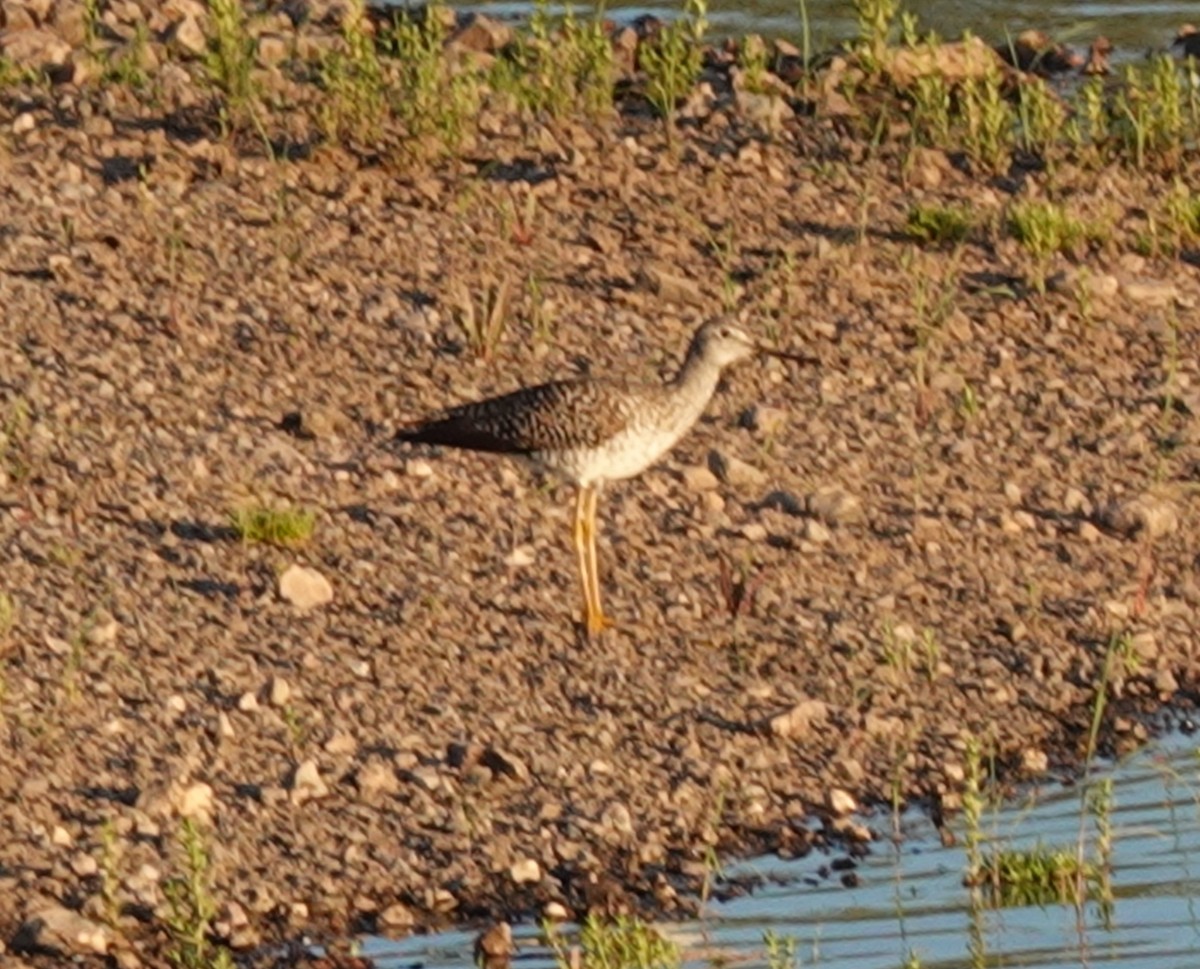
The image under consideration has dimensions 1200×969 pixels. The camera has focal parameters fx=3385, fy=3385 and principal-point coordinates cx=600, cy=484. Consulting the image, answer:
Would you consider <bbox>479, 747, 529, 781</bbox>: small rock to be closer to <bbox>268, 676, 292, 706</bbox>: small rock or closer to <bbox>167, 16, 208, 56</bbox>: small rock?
<bbox>268, 676, 292, 706</bbox>: small rock

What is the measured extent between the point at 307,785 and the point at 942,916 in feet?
5.97

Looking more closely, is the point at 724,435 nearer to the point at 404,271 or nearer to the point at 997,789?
the point at 404,271

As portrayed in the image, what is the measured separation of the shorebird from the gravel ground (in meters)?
0.32

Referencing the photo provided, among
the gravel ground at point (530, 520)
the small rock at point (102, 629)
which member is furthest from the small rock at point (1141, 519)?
the small rock at point (102, 629)

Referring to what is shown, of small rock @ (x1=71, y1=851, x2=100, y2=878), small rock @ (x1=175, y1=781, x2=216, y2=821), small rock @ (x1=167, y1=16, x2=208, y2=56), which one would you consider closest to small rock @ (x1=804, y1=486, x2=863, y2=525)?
small rock @ (x1=175, y1=781, x2=216, y2=821)

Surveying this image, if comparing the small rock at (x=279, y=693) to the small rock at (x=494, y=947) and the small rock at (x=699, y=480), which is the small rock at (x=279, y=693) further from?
the small rock at (x=699, y=480)

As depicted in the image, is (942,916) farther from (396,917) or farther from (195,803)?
(195,803)

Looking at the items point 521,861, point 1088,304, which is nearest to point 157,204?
point 1088,304

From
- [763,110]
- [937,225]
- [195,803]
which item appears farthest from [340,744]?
[763,110]

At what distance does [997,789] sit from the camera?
32.7ft

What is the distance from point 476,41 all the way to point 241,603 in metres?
6.09

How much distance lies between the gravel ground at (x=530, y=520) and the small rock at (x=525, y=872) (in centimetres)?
1

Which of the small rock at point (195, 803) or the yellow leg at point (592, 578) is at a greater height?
the yellow leg at point (592, 578)

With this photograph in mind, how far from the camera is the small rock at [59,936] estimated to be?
28.1 feet
